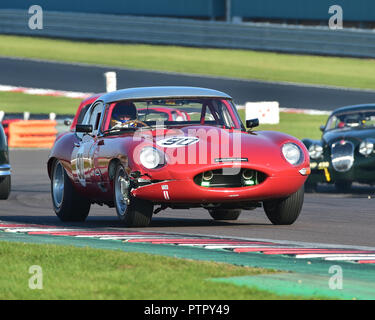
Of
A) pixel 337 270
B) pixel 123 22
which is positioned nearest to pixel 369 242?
pixel 337 270

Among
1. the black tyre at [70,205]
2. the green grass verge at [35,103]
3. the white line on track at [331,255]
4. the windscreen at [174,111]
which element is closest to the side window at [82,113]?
the black tyre at [70,205]

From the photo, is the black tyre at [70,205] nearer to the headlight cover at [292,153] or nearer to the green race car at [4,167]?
the headlight cover at [292,153]

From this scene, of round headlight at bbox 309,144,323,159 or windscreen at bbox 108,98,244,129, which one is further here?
round headlight at bbox 309,144,323,159

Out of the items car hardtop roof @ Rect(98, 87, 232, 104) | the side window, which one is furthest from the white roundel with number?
the side window

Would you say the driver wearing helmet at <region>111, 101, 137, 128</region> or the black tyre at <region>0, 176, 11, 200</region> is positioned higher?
the driver wearing helmet at <region>111, 101, 137, 128</region>

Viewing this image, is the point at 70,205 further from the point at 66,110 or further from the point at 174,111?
the point at 66,110

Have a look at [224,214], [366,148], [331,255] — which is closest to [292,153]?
[224,214]

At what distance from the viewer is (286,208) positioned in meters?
10.4

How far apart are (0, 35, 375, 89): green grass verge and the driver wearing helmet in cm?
2250

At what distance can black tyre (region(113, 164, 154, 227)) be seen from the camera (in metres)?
9.94

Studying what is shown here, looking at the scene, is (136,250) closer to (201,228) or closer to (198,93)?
(201,228)

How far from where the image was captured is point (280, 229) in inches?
397

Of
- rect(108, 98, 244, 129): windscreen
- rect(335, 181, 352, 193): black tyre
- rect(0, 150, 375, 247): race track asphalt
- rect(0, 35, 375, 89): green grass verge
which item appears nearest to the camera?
rect(0, 150, 375, 247): race track asphalt

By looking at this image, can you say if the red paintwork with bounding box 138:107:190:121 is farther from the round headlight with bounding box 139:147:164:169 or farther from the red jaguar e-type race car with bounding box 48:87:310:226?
the round headlight with bounding box 139:147:164:169
